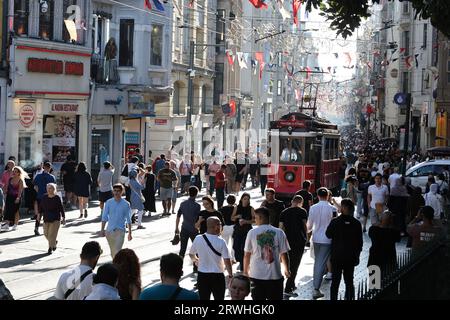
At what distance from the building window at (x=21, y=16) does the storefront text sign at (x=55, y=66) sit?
0.93 m

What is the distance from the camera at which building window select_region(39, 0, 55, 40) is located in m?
29.5

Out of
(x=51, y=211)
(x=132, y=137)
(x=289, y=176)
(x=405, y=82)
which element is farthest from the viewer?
(x=405, y=82)

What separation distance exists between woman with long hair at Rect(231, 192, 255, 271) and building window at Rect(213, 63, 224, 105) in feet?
139

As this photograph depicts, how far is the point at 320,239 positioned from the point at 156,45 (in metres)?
25.4

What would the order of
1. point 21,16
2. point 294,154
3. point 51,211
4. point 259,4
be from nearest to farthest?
point 51,211
point 259,4
point 21,16
point 294,154

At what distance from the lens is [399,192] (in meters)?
23.4

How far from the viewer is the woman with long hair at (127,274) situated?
28.5 ft

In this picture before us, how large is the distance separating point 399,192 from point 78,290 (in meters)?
15.8

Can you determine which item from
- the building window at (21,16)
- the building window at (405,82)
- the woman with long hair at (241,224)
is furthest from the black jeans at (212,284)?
the building window at (405,82)

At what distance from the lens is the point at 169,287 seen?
781 centimetres

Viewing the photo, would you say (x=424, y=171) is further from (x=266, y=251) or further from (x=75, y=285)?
(x=75, y=285)

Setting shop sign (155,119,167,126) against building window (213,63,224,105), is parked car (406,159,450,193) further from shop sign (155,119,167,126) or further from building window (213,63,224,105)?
building window (213,63,224,105)

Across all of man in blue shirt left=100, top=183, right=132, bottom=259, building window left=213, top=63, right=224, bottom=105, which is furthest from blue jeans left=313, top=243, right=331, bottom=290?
building window left=213, top=63, right=224, bottom=105

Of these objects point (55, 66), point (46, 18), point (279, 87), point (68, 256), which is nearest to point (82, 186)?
point (55, 66)
